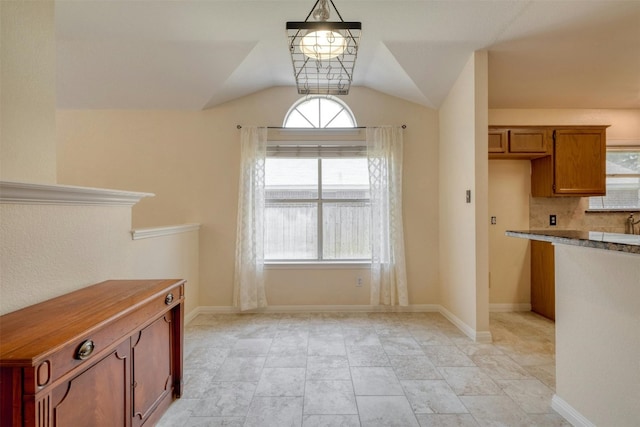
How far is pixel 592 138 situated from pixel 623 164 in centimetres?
91

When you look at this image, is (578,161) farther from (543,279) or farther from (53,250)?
(53,250)

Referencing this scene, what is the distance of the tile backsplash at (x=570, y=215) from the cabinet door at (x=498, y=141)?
0.86 m

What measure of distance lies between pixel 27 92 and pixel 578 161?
4.93 m

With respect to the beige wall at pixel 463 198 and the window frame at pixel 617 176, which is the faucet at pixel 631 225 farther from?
the beige wall at pixel 463 198

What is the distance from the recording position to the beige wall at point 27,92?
5.07 feet

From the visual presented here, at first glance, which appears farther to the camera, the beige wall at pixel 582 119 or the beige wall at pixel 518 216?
the beige wall at pixel 582 119

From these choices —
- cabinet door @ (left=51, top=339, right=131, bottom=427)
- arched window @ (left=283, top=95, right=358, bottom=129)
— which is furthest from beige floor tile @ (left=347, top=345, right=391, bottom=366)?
arched window @ (left=283, top=95, right=358, bottom=129)

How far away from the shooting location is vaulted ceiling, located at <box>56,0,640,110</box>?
2.40 metres

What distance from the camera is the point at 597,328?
60.9 inches

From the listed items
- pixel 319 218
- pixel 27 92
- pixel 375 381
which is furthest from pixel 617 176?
pixel 27 92

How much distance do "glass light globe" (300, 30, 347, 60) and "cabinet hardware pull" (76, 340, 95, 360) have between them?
1926 millimetres

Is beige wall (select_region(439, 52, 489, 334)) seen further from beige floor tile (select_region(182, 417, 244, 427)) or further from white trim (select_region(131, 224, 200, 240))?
white trim (select_region(131, 224, 200, 240))

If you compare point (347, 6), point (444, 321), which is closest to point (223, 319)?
point (444, 321)

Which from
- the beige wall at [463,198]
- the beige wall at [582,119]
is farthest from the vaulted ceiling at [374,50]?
the beige wall at [463,198]
